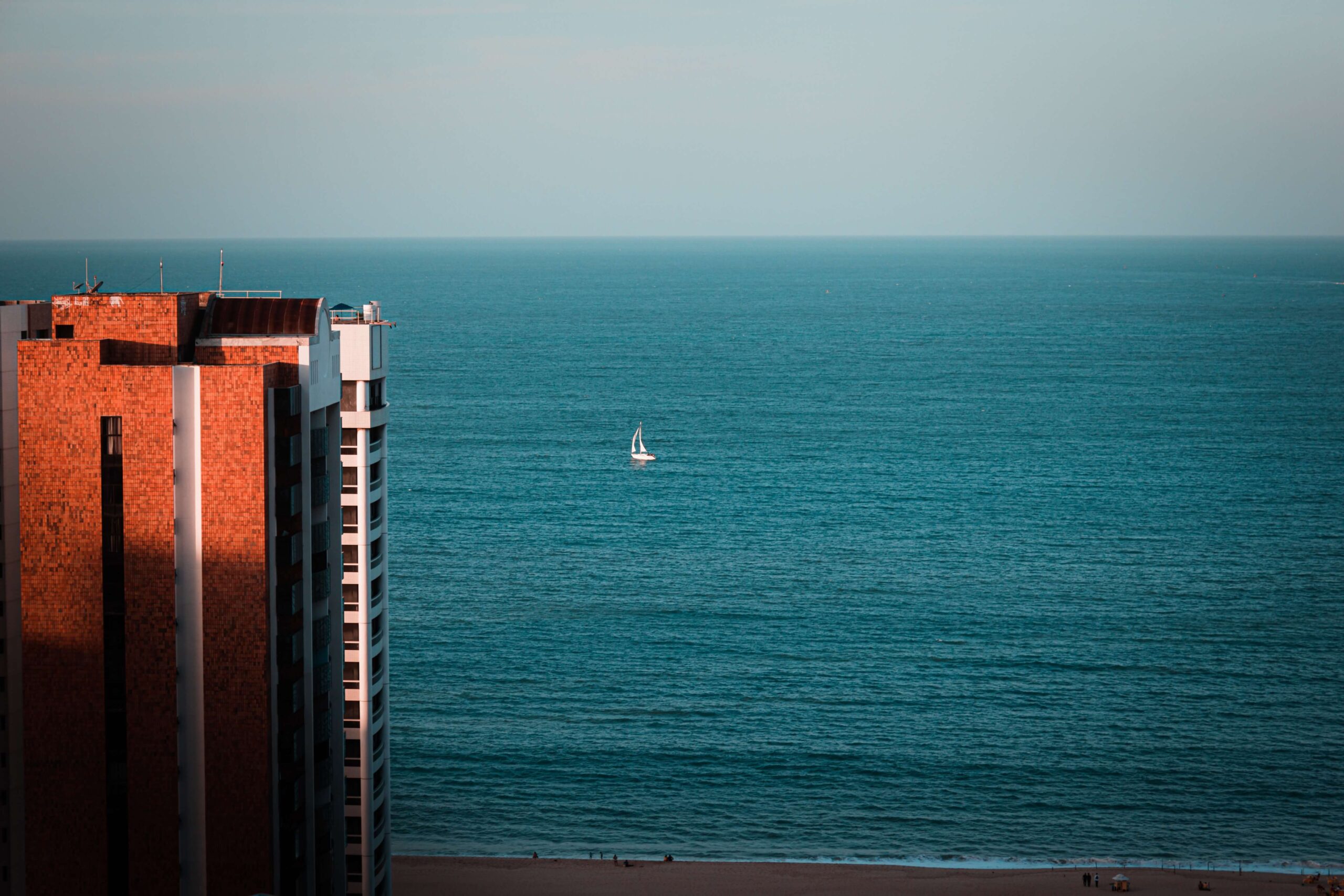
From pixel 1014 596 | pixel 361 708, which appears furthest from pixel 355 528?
pixel 1014 596

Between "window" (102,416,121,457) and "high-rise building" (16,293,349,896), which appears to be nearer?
"high-rise building" (16,293,349,896)

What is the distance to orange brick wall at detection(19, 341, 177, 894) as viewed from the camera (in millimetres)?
35531

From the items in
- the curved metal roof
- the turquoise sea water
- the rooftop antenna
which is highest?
the rooftop antenna

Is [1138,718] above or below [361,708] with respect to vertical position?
below

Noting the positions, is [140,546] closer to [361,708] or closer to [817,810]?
[361,708]

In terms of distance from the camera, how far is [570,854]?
233 feet

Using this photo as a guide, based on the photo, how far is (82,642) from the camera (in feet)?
117

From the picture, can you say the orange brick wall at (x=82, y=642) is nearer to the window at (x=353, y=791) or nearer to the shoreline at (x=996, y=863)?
the window at (x=353, y=791)

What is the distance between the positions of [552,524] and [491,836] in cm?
5617

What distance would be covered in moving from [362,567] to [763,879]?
2660 centimetres

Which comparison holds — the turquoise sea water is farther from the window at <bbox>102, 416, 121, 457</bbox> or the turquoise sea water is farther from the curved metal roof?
the window at <bbox>102, 416, 121, 457</bbox>

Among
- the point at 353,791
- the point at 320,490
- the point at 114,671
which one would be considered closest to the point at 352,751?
the point at 353,791

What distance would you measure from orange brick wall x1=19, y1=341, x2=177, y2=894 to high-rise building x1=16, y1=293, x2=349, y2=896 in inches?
Result: 1.5

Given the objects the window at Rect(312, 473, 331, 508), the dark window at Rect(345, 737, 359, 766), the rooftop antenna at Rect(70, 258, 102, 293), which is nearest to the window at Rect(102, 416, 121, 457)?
the window at Rect(312, 473, 331, 508)
